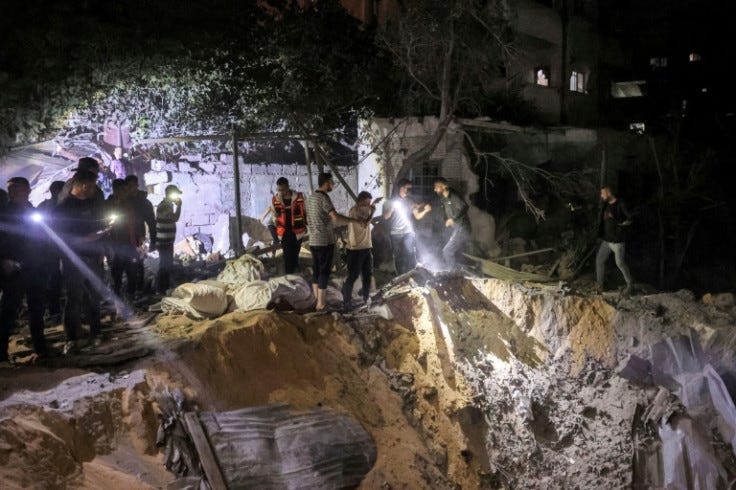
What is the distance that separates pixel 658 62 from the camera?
23.1 m

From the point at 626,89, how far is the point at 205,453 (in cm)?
2308

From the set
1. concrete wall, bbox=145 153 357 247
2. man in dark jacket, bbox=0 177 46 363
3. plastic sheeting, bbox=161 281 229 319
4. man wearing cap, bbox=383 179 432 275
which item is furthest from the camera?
concrete wall, bbox=145 153 357 247

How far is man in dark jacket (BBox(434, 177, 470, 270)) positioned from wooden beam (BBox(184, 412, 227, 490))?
5398 mm

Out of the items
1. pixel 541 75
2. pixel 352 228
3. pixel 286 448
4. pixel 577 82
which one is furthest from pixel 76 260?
pixel 577 82

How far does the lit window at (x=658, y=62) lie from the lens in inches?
879

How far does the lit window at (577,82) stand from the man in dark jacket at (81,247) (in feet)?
55.3

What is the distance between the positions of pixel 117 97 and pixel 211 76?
1998 millimetres

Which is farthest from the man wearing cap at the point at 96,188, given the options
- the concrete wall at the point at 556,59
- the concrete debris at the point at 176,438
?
the concrete wall at the point at 556,59

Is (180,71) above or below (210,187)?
above

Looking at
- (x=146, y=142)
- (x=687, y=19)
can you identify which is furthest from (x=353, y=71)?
(x=687, y=19)

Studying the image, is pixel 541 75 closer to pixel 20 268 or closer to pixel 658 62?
pixel 658 62

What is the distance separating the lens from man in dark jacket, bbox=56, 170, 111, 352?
591 cm

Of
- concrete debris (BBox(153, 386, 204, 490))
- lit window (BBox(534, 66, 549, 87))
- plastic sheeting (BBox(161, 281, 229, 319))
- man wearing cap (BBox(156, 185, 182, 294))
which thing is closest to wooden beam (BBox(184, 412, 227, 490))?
concrete debris (BBox(153, 386, 204, 490))

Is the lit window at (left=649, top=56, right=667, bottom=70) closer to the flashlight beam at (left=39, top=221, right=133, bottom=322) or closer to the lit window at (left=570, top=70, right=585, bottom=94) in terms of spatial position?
the lit window at (left=570, top=70, right=585, bottom=94)
